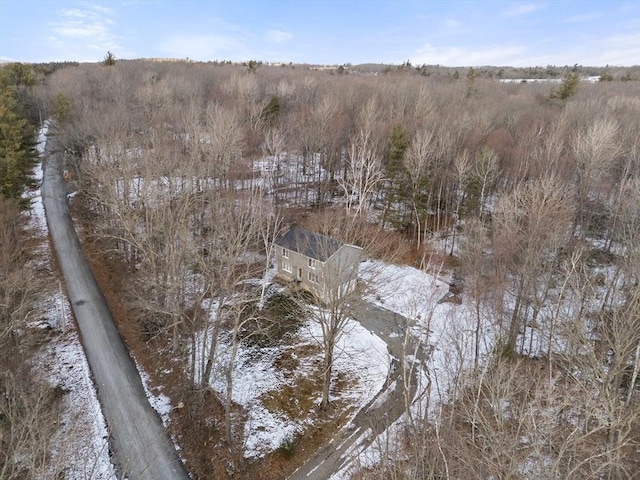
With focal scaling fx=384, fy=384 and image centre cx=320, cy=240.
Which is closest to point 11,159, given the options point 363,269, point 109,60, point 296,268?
point 296,268

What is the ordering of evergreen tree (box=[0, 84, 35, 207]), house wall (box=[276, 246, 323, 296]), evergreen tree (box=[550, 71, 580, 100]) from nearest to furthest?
house wall (box=[276, 246, 323, 296]), evergreen tree (box=[0, 84, 35, 207]), evergreen tree (box=[550, 71, 580, 100])

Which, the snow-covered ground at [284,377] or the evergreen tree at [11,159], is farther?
the evergreen tree at [11,159]

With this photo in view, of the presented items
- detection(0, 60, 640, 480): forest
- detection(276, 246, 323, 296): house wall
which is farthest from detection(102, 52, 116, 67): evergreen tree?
detection(276, 246, 323, 296): house wall

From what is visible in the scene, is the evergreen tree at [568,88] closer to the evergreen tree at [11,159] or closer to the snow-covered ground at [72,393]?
the snow-covered ground at [72,393]

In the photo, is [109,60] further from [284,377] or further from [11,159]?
[284,377]

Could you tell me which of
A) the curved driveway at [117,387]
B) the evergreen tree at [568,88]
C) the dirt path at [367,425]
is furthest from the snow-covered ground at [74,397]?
the evergreen tree at [568,88]

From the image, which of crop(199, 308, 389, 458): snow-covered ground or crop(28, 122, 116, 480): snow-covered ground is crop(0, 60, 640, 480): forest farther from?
crop(28, 122, 116, 480): snow-covered ground
